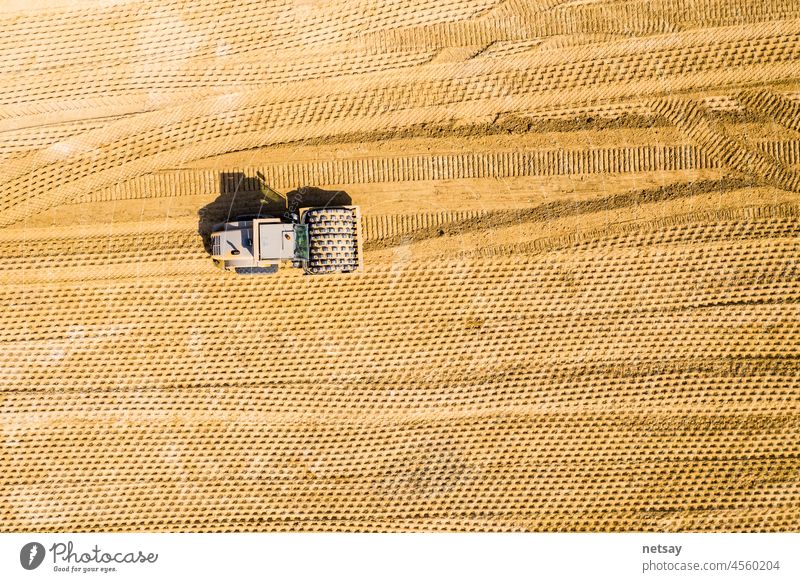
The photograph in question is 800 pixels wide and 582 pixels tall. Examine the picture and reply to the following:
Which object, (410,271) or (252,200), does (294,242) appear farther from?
(410,271)

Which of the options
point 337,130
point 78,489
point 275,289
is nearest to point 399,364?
point 275,289

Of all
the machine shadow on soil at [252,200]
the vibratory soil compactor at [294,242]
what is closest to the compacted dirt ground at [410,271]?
the machine shadow on soil at [252,200]

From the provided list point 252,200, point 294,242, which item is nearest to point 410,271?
point 294,242

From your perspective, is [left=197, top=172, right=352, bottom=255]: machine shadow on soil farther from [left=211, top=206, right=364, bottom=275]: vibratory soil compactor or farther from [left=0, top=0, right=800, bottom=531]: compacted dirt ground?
[left=211, top=206, right=364, bottom=275]: vibratory soil compactor

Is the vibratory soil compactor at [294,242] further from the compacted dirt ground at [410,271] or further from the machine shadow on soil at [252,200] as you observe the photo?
the compacted dirt ground at [410,271]
